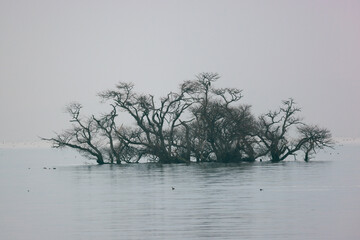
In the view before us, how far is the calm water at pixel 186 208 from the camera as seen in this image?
1126 inches

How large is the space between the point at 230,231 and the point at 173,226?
273cm

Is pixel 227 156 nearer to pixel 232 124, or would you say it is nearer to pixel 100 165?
pixel 232 124

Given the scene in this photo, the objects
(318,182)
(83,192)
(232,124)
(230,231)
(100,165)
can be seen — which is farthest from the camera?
(100,165)

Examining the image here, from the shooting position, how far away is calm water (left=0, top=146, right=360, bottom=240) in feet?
93.9

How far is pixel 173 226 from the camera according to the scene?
99.1 feet

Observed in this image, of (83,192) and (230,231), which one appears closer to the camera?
(230,231)

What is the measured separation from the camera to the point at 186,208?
1454 inches

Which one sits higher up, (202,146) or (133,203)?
(202,146)

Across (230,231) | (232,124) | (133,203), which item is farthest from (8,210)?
(232,124)

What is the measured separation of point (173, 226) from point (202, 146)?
54182mm

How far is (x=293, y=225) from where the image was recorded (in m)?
29.5

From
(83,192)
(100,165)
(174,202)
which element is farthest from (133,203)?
(100,165)

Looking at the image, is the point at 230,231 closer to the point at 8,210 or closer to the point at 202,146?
the point at 8,210

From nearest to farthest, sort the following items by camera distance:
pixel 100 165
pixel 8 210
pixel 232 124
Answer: pixel 8 210 < pixel 232 124 < pixel 100 165
